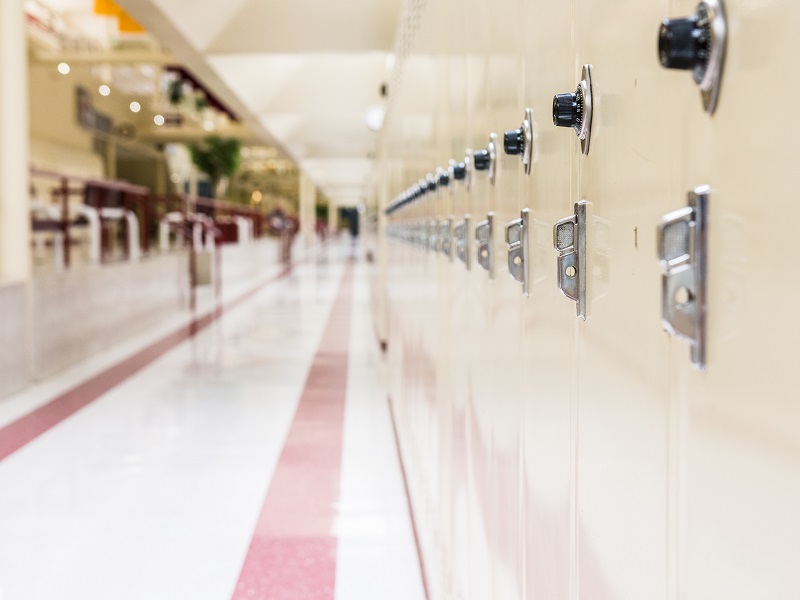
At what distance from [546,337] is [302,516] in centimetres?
219

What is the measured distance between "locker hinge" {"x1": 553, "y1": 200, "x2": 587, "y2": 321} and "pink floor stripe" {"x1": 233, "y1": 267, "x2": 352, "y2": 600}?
175 cm

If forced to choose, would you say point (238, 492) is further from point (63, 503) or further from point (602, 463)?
point (602, 463)

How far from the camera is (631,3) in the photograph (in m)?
0.66

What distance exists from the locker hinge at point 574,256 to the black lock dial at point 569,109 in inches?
2.8

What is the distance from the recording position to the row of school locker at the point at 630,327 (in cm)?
43

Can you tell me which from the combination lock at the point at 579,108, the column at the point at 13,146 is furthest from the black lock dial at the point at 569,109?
the column at the point at 13,146

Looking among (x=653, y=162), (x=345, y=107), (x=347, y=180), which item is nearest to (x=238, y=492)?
(x=653, y=162)

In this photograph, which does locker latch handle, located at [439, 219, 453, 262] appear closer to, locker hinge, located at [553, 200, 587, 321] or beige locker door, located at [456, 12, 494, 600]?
beige locker door, located at [456, 12, 494, 600]

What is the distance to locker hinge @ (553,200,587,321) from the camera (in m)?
0.81

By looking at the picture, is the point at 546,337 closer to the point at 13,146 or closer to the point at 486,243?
the point at 486,243

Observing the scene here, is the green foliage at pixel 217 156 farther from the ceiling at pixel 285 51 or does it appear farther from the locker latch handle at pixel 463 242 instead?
the locker latch handle at pixel 463 242

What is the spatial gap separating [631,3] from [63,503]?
9.53 ft

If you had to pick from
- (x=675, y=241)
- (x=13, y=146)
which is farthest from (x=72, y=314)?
(x=675, y=241)

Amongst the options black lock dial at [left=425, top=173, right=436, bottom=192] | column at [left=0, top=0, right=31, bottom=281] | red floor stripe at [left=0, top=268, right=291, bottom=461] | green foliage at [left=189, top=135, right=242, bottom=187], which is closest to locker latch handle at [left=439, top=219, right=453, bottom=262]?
black lock dial at [left=425, top=173, right=436, bottom=192]
